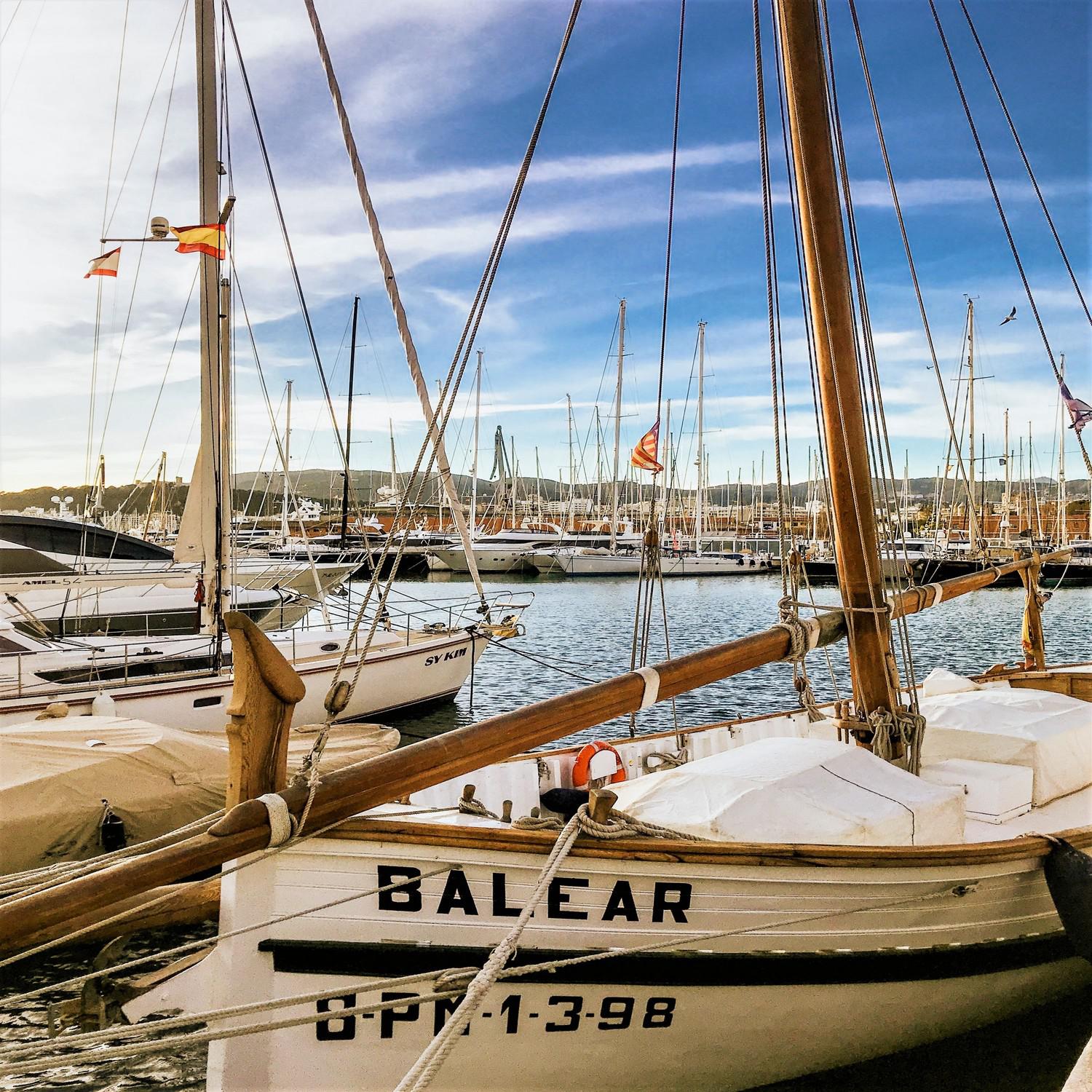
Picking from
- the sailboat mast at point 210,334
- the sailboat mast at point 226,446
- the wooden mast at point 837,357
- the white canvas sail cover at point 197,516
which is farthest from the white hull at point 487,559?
the wooden mast at point 837,357

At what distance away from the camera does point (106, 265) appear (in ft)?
40.2

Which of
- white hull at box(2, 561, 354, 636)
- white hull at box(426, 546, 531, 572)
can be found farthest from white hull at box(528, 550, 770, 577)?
white hull at box(2, 561, 354, 636)

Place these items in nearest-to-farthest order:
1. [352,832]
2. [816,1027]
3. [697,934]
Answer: [352,832] < [697,934] < [816,1027]

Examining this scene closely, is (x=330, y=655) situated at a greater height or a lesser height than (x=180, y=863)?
lesser

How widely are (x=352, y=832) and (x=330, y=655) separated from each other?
11.0 metres

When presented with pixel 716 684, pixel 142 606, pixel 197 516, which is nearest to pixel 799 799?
pixel 197 516

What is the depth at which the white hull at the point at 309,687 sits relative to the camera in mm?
11578

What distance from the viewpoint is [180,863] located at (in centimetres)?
277

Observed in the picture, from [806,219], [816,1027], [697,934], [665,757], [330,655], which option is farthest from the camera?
[330,655]

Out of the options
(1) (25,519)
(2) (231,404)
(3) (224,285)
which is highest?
(3) (224,285)

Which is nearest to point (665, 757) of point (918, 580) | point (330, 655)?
point (330, 655)

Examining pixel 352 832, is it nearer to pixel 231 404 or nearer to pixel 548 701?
pixel 548 701

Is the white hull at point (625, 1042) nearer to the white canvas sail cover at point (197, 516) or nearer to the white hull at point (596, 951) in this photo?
the white hull at point (596, 951)

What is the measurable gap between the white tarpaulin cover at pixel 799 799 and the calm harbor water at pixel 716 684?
1.16 m
